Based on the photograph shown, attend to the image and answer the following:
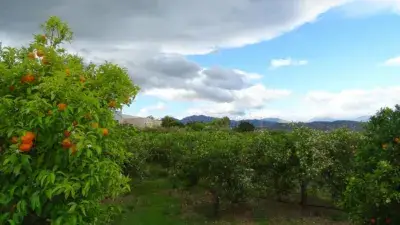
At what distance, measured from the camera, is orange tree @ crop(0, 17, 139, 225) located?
372 cm

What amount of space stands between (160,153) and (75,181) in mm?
15866

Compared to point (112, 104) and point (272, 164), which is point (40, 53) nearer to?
point (112, 104)

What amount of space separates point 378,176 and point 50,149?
6.33 meters

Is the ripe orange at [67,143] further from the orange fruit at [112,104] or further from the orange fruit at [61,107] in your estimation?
the orange fruit at [112,104]

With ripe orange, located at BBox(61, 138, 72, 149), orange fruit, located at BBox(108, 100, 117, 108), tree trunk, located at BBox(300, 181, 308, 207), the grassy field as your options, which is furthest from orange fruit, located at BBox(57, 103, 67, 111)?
tree trunk, located at BBox(300, 181, 308, 207)

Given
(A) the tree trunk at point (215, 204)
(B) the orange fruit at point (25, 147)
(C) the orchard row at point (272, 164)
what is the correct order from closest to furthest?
(B) the orange fruit at point (25, 147)
(C) the orchard row at point (272, 164)
(A) the tree trunk at point (215, 204)

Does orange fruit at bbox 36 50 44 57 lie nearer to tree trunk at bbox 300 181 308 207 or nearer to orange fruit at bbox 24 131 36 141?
orange fruit at bbox 24 131 36 141

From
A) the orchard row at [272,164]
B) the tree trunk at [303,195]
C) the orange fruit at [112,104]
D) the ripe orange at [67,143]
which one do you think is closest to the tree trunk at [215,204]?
the orchard row at [272,164]

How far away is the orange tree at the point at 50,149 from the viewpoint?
12.2 ft

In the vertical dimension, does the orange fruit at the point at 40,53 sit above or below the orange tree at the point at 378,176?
above

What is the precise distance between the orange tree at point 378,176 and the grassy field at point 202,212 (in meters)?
5.09

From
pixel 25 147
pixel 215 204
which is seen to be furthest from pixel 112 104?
pixel 215 204

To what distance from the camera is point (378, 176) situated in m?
7.82

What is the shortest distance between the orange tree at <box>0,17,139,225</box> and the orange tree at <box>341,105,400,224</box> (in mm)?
5591
